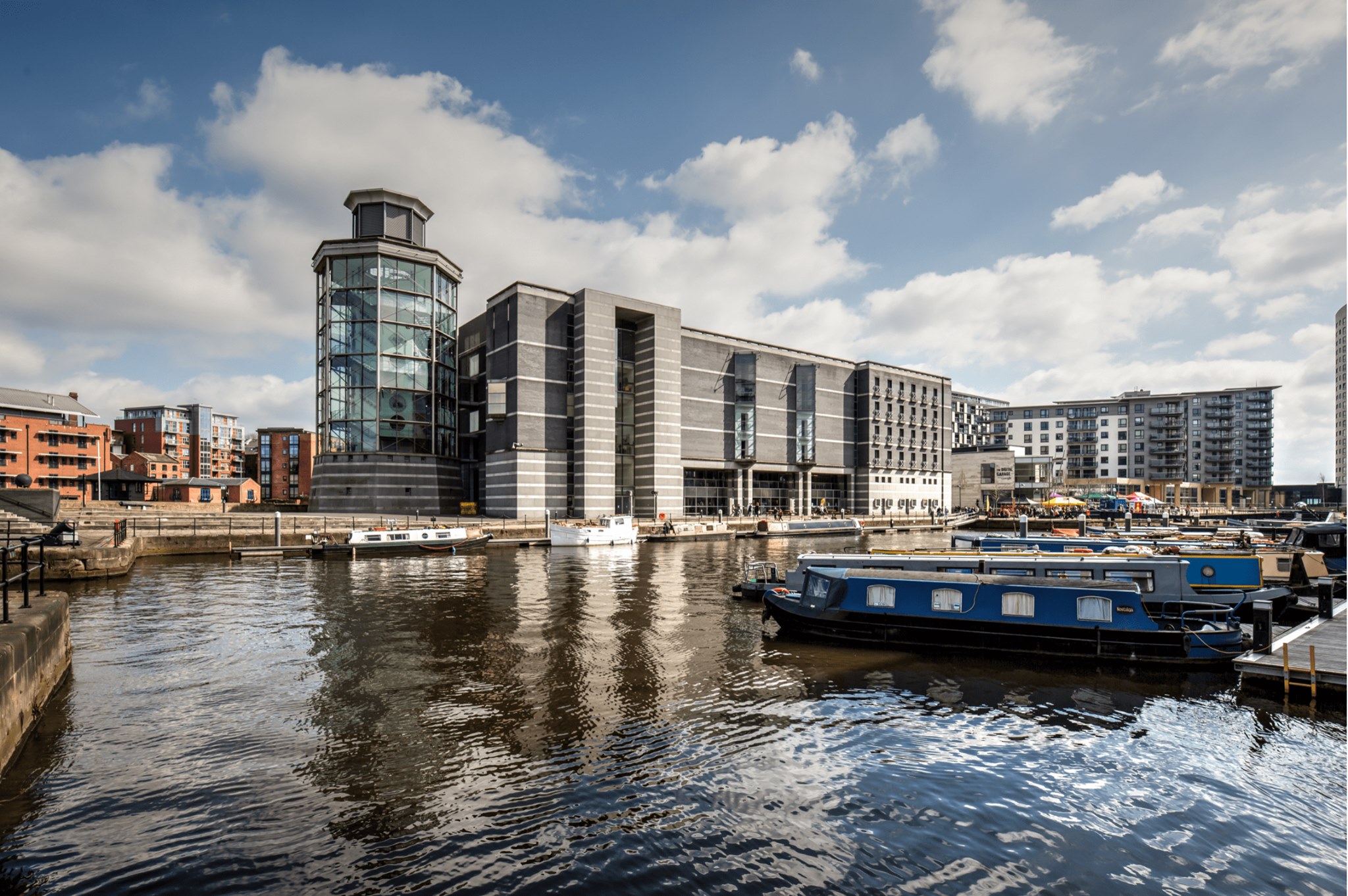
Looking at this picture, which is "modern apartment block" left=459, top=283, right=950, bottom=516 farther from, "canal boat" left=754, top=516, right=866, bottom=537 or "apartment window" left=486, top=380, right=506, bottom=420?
"canal boat" left=754, top=516, right=866, bottom=537

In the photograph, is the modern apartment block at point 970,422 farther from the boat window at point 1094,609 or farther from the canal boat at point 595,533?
the boat window at point 1094,609

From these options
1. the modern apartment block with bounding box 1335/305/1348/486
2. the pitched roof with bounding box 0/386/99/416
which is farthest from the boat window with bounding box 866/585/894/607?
the modern apartment block with bounding box 1335/305/1348/486

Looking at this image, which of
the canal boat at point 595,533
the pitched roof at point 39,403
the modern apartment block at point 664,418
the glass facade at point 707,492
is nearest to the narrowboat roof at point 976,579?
the canal boat at point 595,533

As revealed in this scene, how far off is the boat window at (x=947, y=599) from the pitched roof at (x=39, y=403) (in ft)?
378

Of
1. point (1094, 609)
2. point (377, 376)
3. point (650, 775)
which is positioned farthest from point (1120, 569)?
point (377, 376)

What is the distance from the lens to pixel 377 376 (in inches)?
2744

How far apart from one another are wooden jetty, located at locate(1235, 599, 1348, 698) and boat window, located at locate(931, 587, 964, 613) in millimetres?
6728

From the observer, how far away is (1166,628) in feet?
60.3

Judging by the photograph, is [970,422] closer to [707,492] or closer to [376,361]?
[707,492]

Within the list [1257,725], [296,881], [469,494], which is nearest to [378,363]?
[469,494]

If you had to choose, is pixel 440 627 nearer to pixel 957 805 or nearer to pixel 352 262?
pixel 957 805

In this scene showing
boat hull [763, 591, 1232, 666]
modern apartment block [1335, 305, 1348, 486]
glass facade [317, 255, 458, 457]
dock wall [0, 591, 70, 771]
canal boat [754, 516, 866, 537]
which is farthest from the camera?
modern apartment block [1335, 305, 1348, 486]

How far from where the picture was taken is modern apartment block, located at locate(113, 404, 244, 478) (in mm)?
144250

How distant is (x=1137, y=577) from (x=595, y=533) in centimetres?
4200
